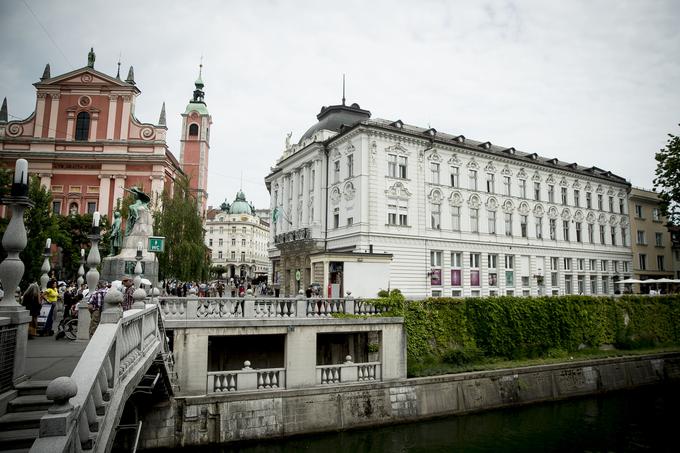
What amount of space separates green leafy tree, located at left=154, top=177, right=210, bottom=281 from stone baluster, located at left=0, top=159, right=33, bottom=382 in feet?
86.9

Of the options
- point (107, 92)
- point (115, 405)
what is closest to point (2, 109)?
point (107, 92)

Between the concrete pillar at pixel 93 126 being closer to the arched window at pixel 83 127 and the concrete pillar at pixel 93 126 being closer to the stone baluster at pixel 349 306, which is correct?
the arched window at pixel 83 127

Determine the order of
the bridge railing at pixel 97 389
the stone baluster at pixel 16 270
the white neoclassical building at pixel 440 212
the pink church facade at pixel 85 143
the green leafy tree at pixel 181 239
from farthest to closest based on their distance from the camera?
the pink church facade at pixel 85 143
the white neoclassical building at pixel 440 212
the green leafy tree at pixel 181 239
the stone baluster at pixel 16 270
the bridge railing at pixel 97 389

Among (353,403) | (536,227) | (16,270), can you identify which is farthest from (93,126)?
(16,270)

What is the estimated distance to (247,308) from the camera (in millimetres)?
17766

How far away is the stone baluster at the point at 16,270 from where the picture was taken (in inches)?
260

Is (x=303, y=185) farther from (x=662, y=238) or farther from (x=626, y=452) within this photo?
(x=662, y=238)

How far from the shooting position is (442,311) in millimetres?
23281

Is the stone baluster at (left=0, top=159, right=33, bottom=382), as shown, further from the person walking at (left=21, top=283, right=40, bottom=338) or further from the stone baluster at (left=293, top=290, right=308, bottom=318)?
the stone baluster at (left=293, top=290, right=308, bottom=318)

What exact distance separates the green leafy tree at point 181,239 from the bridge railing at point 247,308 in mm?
15220

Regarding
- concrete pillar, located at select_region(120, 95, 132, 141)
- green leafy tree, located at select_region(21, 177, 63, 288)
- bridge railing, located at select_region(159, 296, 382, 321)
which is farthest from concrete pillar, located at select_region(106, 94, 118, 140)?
bridge railing, located at select_region(159, 296, 382, 321)

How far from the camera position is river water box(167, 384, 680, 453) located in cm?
1670

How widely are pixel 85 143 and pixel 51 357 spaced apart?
49.2m

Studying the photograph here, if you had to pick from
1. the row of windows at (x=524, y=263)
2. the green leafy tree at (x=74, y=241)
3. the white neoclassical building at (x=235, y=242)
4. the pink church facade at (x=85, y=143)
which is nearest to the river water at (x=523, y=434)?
the row of windows at (x=524, y=263)
